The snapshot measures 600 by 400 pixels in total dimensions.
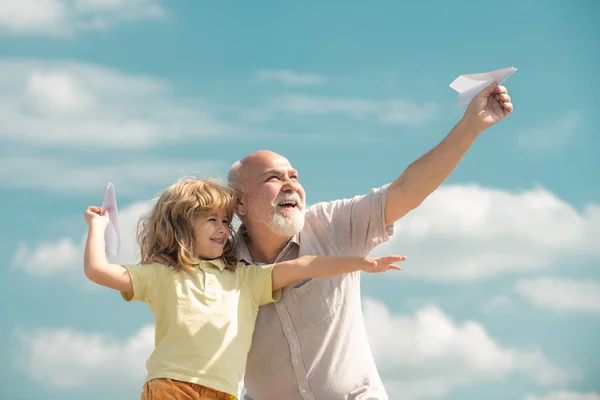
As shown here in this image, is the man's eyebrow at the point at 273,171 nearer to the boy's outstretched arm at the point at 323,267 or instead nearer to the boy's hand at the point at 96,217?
the boy's outstretched arm at the point at 323,267

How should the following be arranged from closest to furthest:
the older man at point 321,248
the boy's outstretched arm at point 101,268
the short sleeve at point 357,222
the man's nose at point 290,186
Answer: the boy's outstretched arm at point 101,268, the older man at point 321,248, the short sleeve at point 357,222, the man's nose at point 290,186

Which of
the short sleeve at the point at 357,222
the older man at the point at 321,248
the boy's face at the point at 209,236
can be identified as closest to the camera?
the boy's face at the point at 209,236

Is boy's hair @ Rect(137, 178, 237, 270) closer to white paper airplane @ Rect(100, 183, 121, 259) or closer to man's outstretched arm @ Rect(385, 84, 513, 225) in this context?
white paper airplane @ Rect(100, 183, 121, 259)

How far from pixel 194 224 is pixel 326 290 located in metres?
1.09

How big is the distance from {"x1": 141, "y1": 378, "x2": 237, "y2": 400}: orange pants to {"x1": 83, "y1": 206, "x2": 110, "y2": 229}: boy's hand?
1129 mm

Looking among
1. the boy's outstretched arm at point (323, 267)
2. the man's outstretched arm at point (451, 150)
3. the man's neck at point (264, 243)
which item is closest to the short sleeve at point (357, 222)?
the man's outstretched arm at point (451, 150)

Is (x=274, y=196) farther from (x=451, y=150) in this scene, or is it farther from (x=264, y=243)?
(x=451, y=150)

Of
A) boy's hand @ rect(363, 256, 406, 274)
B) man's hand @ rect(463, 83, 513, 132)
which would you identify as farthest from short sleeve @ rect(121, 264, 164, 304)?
man's hand @ rect(463, 83, 513, 132)

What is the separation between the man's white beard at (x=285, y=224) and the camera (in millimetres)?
5875

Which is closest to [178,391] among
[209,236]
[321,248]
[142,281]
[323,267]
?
[142,281]

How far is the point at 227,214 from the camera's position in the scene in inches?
221

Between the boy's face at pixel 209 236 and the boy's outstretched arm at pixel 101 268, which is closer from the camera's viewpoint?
the boy's outstretched arm at pixel 101 268

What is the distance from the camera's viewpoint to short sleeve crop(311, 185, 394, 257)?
5.87m

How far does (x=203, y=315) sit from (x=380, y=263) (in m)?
1.12
